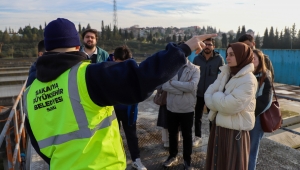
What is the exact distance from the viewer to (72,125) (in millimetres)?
1346

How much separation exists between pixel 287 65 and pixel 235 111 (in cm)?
1307

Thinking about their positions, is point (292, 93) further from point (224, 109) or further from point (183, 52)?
point (183, 52)

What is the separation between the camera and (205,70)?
429 centimetres

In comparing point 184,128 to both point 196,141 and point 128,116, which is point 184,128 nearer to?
point 128,116

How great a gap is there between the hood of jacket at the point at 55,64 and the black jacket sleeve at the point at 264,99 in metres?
2.30

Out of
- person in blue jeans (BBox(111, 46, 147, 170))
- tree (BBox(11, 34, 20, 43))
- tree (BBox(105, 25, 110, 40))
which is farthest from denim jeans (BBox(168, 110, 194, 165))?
tree (BBox(105, 25, 110, 40))

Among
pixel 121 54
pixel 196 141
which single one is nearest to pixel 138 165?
pixel 196 141

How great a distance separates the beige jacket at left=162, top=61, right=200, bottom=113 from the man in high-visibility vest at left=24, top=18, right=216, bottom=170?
197 cm

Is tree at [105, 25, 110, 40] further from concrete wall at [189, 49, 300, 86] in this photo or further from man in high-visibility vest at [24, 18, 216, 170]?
man in high-visibility vest at [24, 18, 216, 170]

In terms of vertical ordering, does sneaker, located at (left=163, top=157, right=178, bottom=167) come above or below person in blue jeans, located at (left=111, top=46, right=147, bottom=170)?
below

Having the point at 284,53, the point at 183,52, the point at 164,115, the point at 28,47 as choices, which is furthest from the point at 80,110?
the point at 28,47

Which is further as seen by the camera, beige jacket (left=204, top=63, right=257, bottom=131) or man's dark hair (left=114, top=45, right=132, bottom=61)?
man's dark hair (left=114, top=45, right=132, bottom=61)

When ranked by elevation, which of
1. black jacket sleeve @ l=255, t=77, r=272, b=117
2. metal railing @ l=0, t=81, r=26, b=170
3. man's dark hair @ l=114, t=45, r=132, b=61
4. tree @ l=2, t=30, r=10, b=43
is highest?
tree @ l=2, t=30, r=10, b=43

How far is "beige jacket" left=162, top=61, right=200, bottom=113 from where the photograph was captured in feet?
11.2
